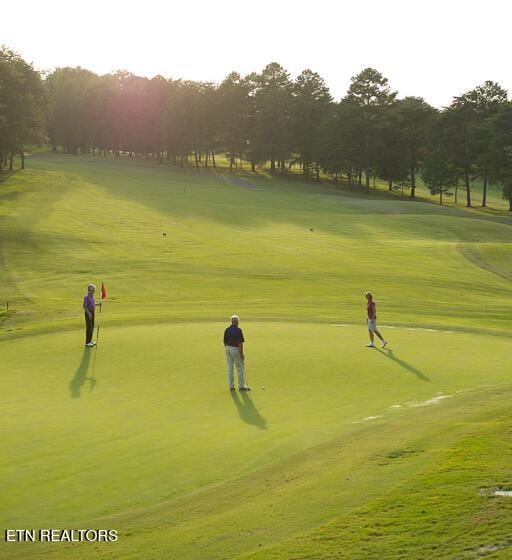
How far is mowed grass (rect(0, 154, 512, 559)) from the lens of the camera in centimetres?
1144

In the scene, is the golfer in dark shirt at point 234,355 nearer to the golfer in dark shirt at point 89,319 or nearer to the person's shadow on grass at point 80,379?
the person's shadow on grass at point 80,379

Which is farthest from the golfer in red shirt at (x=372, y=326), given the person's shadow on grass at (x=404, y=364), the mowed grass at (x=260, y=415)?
the person's shadow on grass at (x=404, y=364)

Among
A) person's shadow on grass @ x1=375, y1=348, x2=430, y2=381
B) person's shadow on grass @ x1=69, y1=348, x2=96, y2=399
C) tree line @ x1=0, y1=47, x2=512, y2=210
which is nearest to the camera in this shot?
person's shadow on grass @ x1=69, y1=348, x2=96, y2=399

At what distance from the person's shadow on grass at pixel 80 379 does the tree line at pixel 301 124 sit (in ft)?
261

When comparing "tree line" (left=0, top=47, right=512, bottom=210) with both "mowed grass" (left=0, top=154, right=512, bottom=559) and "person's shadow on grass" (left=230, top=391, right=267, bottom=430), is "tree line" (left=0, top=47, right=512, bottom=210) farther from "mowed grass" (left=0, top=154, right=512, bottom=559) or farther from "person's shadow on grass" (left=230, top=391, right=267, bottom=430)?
"person's shadow on grass" (left=230, top=391, right=267, bottom=430)

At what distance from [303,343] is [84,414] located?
10240 mm

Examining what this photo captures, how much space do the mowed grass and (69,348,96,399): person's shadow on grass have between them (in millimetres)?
66

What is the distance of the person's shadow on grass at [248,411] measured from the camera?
1720cm

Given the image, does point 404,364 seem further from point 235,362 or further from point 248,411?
point 248,411

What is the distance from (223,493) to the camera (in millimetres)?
13023

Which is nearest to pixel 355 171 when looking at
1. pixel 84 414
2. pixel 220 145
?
pixel 220 145

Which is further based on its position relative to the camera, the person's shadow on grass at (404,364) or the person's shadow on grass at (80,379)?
the person's shadow on grass at (404,364)

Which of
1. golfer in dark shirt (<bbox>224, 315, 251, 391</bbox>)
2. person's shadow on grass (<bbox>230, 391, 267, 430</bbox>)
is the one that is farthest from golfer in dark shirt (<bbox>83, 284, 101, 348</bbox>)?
person's shadow on grass (<bbox>230, 391, 267, 430</bbox>)

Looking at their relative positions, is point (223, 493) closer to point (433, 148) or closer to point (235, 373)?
point (235, 373)
